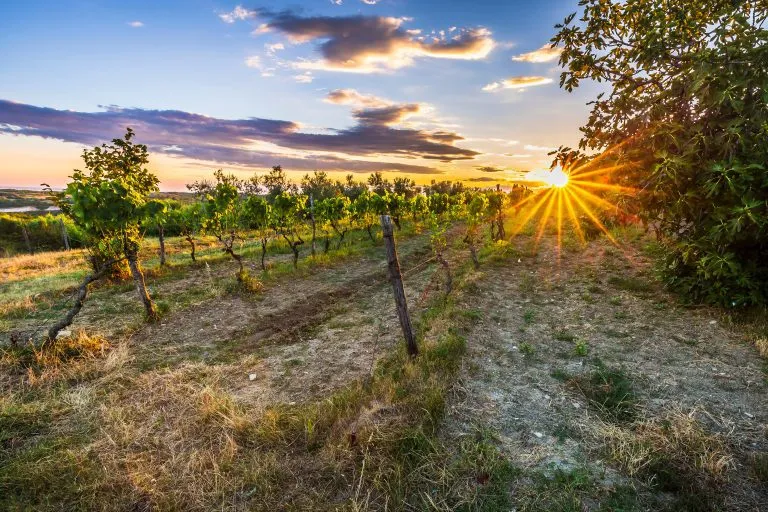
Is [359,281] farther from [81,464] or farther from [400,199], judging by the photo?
[400,199]

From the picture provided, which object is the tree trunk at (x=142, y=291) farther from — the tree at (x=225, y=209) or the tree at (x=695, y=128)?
the tree at (x=695, y=128)

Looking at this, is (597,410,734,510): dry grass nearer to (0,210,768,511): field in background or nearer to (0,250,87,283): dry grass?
(0,210,768,511): field in background

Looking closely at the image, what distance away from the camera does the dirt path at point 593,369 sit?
4.70 metres

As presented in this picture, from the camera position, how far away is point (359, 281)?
15.0m

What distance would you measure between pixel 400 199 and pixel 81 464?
25.7 m

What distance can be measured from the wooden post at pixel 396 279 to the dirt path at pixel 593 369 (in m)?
1.19

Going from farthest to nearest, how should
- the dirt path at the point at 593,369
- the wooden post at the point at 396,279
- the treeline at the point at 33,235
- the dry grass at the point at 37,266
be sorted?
the treeline at the point at 33,235
the dry grass at the point at 37,266
the wooden post at the point at 396,279
the dirt path at the point at 593,369

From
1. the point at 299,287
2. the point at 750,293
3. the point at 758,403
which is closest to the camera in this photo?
the point at 758,403

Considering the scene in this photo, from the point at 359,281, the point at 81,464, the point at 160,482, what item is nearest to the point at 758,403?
the point at 160,482

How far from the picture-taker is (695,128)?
752 centimetres

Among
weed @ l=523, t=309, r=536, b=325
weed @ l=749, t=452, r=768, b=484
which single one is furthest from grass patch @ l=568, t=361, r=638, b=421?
weed @ l=523, t=309, r=536, b=325

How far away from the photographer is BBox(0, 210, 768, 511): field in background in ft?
13.8

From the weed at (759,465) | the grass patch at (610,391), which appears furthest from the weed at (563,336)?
the weed at (759,465)

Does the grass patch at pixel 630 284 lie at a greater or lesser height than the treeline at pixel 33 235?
greater
